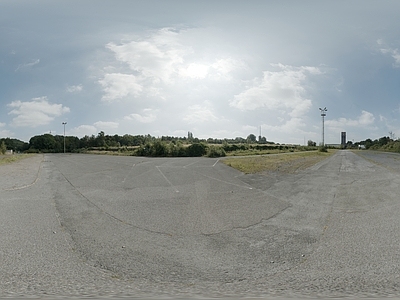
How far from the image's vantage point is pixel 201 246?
513 cm

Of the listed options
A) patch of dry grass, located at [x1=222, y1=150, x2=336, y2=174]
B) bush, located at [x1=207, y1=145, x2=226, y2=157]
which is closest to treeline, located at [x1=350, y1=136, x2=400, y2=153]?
bush, located at [x1=207, y1=145, x2=226, y2=157]

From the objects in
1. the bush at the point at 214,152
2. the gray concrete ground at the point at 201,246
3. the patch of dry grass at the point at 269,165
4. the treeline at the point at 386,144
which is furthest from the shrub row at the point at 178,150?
the treeline at the point at 386,144

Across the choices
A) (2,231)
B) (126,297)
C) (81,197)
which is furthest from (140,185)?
(126,297)

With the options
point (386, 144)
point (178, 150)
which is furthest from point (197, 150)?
point (386, 144)

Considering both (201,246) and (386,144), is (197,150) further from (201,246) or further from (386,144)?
(386,144)

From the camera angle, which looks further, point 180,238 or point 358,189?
point 358,189

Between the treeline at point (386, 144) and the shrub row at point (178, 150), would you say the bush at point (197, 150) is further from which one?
the treeline at point (386, 144)

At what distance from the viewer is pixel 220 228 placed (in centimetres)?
621

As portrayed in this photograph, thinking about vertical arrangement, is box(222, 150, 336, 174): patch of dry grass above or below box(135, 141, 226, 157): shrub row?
below

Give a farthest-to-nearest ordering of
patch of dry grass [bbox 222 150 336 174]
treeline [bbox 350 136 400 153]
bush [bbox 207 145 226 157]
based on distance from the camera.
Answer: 1. treeline [bbox 350 136 400 153]
2. bush [bbox 207 145 226 157]
3. patch of dry grass [bbox 222 150 336 174]

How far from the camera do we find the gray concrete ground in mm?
3771

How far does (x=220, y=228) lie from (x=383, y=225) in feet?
11.9

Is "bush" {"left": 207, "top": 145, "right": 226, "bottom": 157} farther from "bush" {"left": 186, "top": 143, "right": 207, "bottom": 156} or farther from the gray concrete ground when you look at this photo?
the gray concrete ground

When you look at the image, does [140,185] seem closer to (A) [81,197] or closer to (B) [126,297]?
(A) [81,197]
